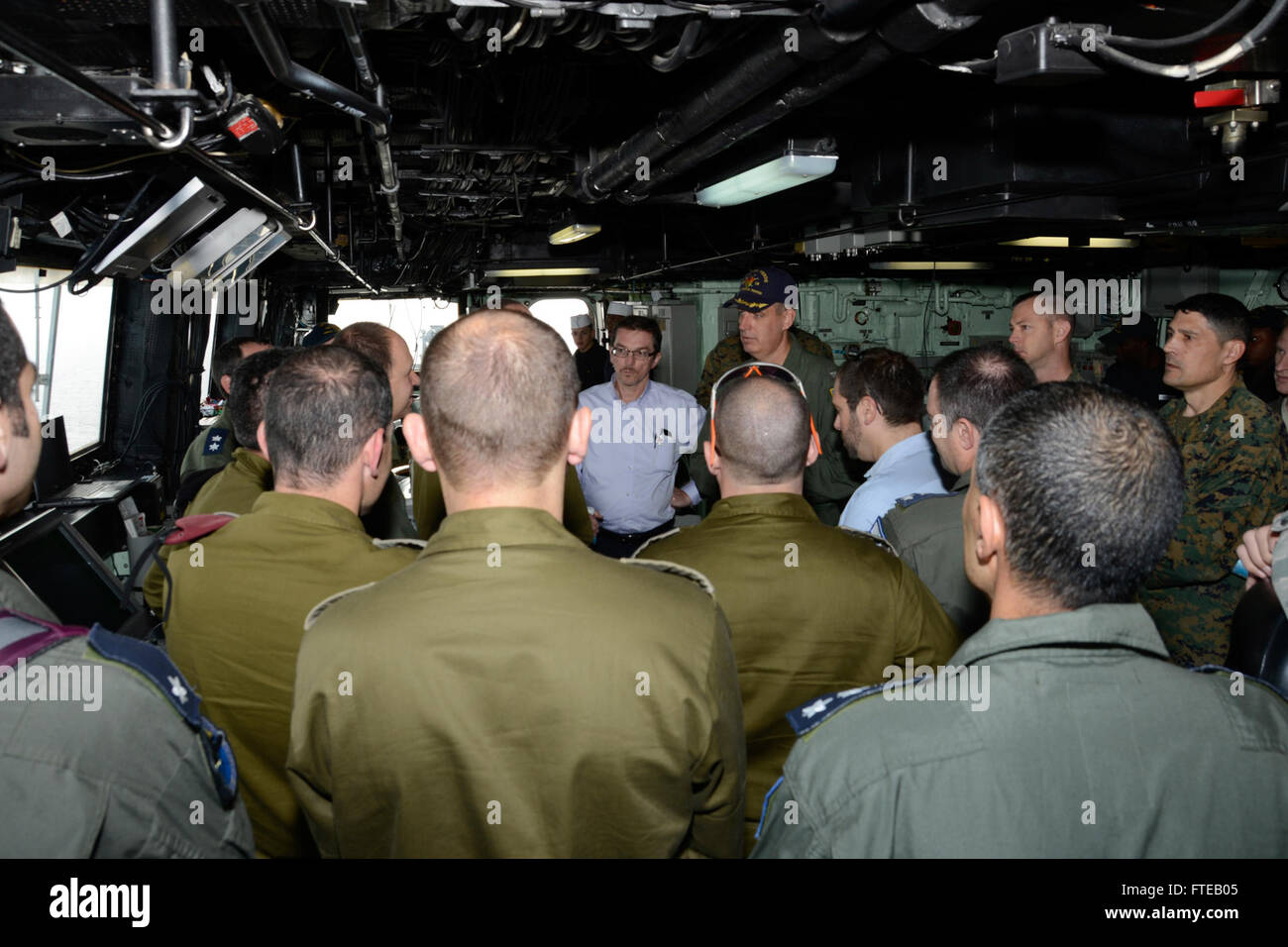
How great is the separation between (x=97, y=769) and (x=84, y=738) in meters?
0.04

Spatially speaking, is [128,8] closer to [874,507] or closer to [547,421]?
[547,421]

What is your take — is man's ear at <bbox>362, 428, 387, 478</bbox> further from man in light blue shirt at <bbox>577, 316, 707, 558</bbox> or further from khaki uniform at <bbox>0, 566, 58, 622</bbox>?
man in light blue shirt at <bbox>577, 316, 707, 558</bbox>

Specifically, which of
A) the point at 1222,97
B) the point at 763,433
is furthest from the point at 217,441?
the point at 1222,97

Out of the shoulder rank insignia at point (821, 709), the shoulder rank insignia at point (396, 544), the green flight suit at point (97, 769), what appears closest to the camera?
the green flight suit at point (97, 769)

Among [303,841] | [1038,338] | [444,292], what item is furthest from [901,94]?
[444,292]

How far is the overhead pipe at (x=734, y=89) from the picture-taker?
224cm

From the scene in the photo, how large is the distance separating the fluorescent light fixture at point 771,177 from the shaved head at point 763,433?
1925 millimetres

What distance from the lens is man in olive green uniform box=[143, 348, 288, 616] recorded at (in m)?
2.67

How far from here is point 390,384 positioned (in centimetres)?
304

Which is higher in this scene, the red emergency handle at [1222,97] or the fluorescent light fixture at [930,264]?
the fluorescent light fixture at [930,264]

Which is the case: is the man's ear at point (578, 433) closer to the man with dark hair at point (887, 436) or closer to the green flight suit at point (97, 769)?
the green flight suit at point (97, 769)

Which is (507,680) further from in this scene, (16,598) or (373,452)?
(373,452)

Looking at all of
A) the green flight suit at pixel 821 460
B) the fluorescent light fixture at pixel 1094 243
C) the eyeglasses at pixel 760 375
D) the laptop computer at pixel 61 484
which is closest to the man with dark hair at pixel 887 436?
the eyeglasses at pixel 760 375

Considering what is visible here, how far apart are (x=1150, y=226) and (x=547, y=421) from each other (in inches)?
172
